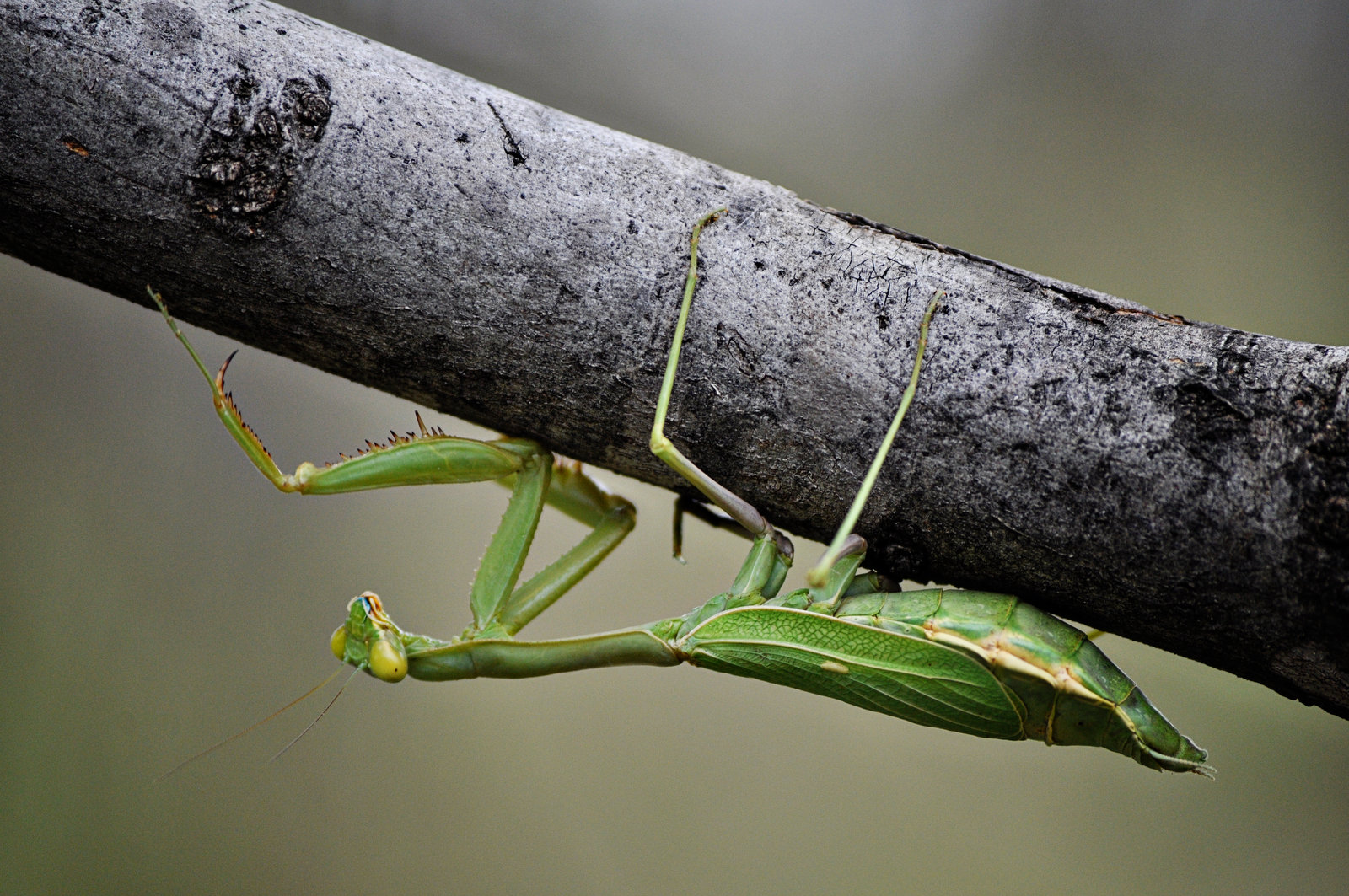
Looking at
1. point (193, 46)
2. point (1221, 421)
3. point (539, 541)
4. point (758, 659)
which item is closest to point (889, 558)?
point (758, 659)

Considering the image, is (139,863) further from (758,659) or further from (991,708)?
(991,708)

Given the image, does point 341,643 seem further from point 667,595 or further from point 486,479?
point 667,595

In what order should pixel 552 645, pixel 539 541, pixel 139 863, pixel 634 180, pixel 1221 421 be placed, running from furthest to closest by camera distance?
1. pixel 539 541
2. pixel 139 863
3. pixel 552 645
4. pixel 634 180
5. pixel 1221 421

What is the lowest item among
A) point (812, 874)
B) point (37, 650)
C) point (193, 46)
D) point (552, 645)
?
point (37, 650)

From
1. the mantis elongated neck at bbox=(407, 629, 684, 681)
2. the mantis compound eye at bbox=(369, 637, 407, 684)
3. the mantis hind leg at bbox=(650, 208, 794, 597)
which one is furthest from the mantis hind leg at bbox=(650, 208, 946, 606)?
the mantis compound eye at bbox=(369, 637, 407, 684)

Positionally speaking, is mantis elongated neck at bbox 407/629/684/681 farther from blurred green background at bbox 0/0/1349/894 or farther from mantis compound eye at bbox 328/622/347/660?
blurred green background at bbox 0/0/1349/894

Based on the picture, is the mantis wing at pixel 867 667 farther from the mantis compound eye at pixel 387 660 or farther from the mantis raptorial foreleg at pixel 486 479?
the mantis compound eye at pixel 387 660
